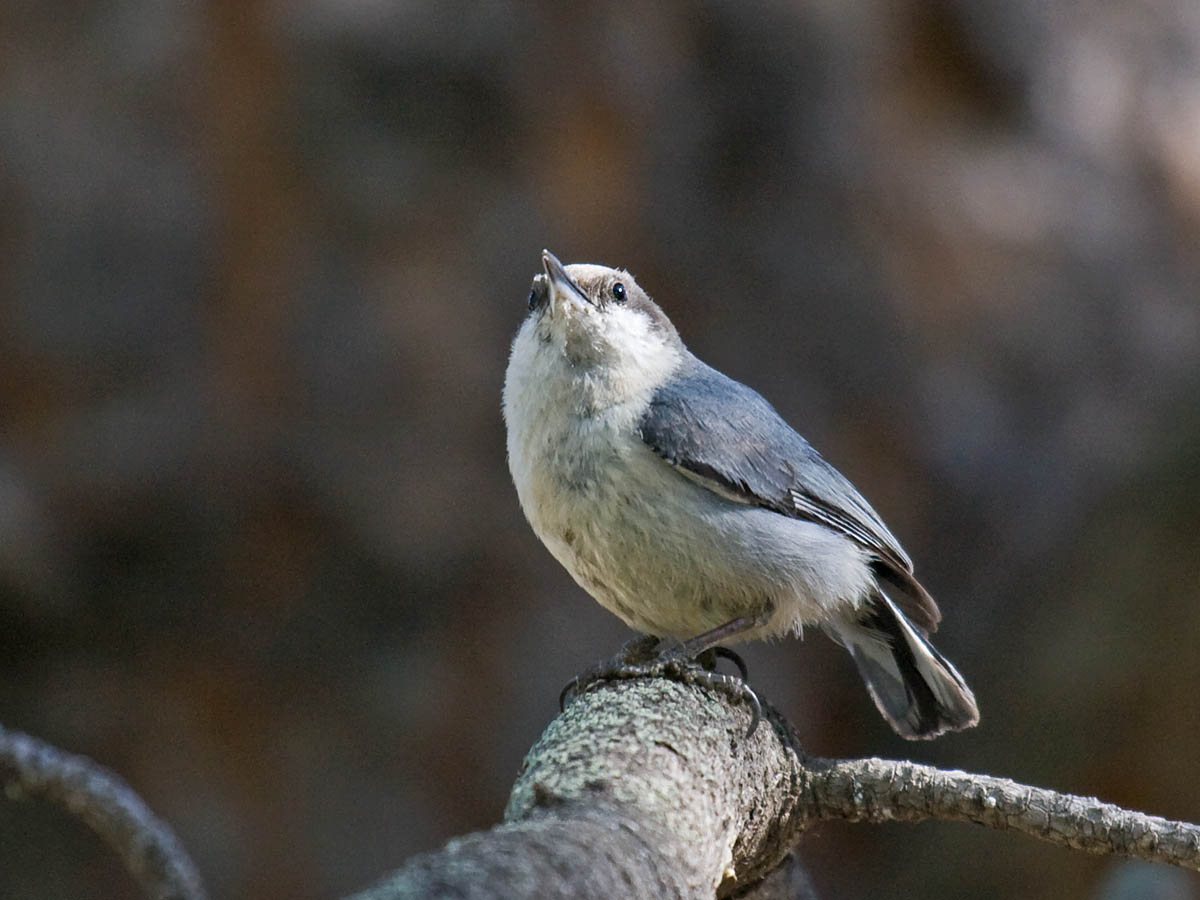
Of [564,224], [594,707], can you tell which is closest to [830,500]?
[594,707]

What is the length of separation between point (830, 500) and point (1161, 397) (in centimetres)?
341

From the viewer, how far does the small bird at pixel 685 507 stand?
8.98 feet

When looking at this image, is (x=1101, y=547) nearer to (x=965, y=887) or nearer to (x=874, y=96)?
(x=965, y=887)

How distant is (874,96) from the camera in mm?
6012

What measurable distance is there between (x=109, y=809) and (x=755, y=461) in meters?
1.93

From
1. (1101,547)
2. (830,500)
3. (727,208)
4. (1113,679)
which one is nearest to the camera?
(830,500)

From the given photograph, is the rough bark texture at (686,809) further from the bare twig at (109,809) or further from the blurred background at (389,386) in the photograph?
the blurred background at (389,386)

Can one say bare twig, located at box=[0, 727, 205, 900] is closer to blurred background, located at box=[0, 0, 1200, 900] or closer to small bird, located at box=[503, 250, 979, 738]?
small bird, located at box=[503, 250, 979, 738]

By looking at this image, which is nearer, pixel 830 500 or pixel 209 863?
pixel 830 500

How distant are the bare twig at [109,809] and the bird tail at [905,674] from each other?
84.1 inches

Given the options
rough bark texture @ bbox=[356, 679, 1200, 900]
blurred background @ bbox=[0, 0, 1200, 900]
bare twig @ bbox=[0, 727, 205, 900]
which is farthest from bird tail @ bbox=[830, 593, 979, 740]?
bare twig @ bbox=[0, 727, 205, 900]

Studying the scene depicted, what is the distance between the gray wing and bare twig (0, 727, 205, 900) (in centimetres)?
164

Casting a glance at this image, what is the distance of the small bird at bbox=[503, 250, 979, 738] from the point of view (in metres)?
2.74

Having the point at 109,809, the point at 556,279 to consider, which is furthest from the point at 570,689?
the point at 109,809
